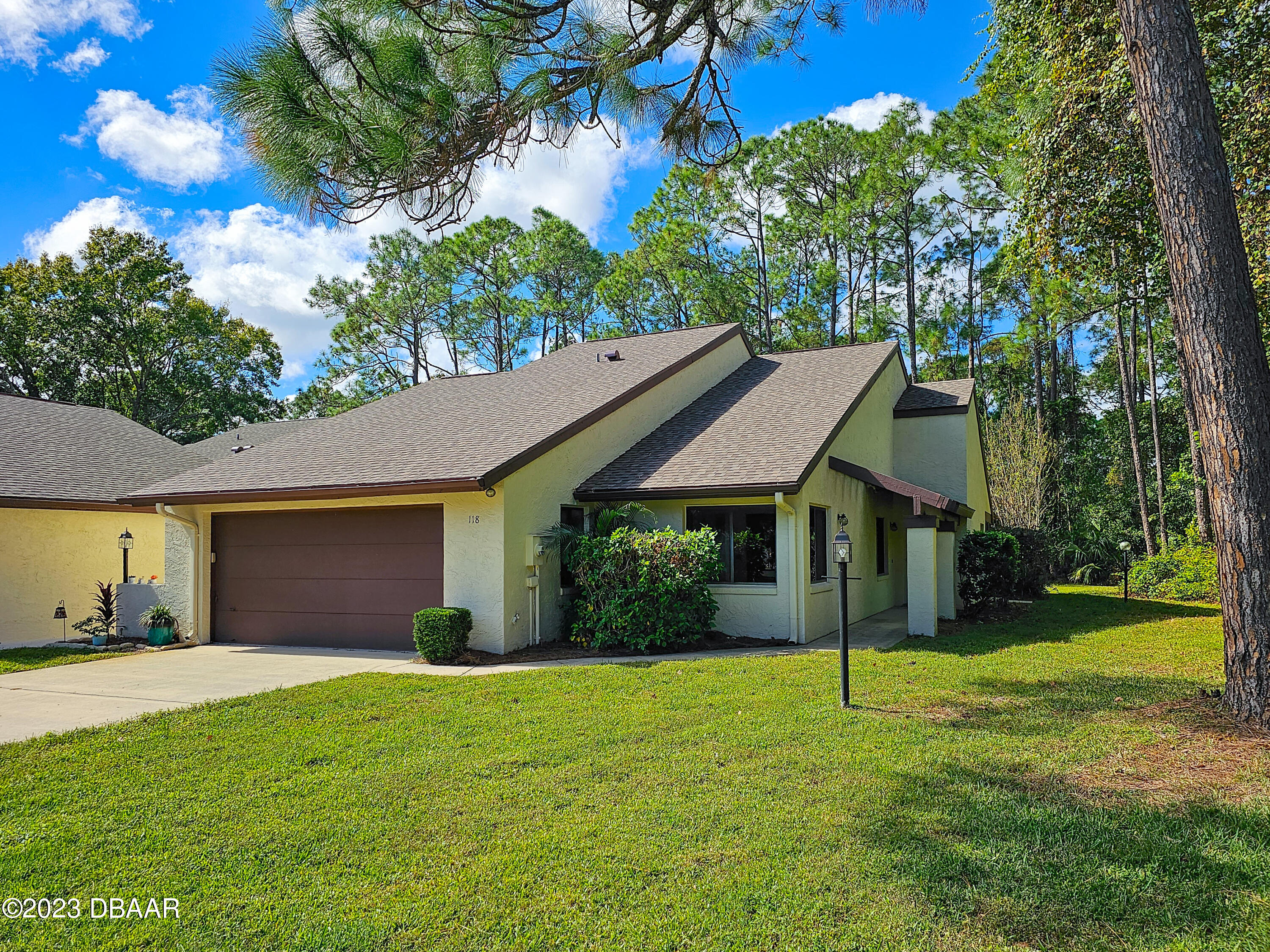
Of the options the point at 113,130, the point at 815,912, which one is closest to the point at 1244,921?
the point at 815,912

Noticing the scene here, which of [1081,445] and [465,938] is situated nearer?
[465,938]

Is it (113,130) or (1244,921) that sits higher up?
(113,130)

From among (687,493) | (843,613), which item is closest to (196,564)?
(687,493)

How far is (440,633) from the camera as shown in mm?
9930

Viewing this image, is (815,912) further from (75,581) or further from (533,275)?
(533,275)

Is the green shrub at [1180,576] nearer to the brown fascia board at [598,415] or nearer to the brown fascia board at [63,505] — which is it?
the brown fascia board at [598,415]

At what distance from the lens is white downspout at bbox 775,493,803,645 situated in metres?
11.0

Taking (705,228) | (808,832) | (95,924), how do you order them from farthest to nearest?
1. (705,228)
2. (808,832)
3. (95,924)

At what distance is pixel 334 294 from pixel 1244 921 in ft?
126

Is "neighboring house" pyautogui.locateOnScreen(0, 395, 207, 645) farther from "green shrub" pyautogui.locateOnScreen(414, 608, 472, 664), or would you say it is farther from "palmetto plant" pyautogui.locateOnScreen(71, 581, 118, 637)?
"green shrub" pyautogui.locateOnScreen(414, 608, 472, 664)

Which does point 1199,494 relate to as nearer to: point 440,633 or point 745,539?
point 745,539

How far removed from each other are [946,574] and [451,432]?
9198mm

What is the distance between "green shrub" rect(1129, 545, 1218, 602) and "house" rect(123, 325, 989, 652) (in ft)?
20.5

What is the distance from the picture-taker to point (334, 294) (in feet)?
119
